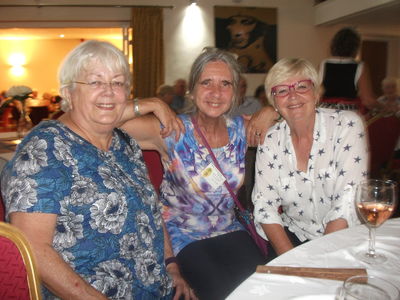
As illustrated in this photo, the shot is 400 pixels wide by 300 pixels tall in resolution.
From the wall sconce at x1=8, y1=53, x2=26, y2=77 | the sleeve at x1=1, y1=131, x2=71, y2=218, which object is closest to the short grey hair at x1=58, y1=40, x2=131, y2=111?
the sleeve at x1=1, y1=131, x2=71, y2=218

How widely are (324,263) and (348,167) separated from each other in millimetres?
779

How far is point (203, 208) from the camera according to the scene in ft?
6.48

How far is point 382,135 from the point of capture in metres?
3.35

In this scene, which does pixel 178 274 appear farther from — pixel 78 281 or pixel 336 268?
pixel 336 268

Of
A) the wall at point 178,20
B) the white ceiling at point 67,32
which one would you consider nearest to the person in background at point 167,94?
the wall at point 178,20

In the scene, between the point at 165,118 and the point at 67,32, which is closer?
the point at 165,118

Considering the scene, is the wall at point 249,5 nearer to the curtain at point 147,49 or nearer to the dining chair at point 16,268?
the curtain at point 147,49

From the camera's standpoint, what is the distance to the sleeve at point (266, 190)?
179cm

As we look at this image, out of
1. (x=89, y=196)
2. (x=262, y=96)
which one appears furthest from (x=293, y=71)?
(x=262, y=96)

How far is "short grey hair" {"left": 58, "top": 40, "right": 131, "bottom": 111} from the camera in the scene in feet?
4.77

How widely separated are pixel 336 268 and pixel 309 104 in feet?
3.21

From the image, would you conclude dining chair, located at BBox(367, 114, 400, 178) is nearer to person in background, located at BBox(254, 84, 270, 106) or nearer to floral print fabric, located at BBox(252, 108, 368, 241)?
floral print fabric, located at BBox(252, 108, 368, 241)

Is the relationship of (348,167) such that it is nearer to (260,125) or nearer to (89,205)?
(260,125)

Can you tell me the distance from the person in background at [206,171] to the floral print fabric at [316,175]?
17 centimetres
